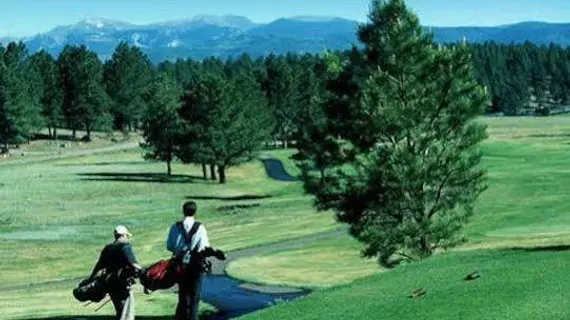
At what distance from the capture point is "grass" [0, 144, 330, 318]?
57250mm

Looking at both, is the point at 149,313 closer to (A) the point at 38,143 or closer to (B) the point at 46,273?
(B) the point at 46,273

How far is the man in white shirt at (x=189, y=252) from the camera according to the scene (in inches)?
649

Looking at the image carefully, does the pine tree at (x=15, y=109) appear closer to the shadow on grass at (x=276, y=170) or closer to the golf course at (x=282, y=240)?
the golf course at (x=282, y=240)

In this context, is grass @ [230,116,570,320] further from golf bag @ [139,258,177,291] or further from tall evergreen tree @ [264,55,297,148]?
tall evergreen tree @ [264,55,297,148]

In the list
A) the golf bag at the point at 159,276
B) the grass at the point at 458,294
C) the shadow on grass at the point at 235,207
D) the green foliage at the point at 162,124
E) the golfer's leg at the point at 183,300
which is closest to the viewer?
the golf bag at the point at 159,276

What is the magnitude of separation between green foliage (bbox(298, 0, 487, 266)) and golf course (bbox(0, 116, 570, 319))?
6.79 feet

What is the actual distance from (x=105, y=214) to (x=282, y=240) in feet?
93.5

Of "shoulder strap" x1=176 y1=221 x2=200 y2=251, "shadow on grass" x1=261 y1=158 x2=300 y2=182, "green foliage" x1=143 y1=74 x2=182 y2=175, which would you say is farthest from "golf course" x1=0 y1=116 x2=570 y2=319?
"shoulder strap" x1=176 y1=221 x2=200 y2=251

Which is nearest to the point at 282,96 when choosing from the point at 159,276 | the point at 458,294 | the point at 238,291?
the point at 238,291

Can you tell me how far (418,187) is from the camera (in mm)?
37250

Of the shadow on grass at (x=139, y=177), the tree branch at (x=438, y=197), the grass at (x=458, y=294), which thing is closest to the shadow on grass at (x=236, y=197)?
the shadow on grass at (x=139, y=177)

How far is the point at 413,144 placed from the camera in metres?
38.0

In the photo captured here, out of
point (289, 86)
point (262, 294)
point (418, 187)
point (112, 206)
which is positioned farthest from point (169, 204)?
point (289, 86)

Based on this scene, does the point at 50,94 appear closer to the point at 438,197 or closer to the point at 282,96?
the point at 282,96
